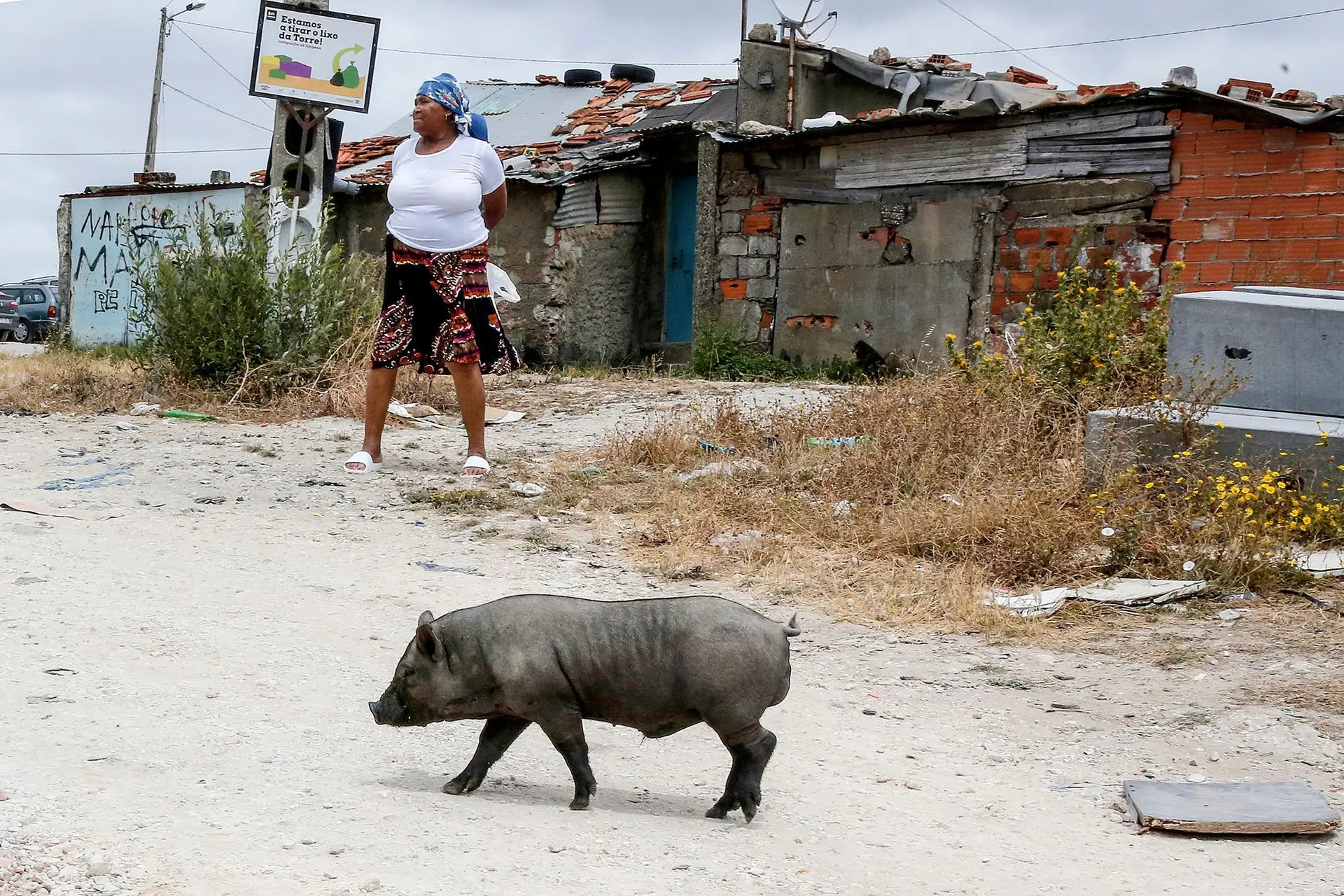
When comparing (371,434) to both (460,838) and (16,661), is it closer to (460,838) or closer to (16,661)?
(16,661)

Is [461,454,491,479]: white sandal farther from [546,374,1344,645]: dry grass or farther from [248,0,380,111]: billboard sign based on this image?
[248,0,380,111]: billboard sign

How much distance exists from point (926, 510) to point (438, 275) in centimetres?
256

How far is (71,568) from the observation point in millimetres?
4633

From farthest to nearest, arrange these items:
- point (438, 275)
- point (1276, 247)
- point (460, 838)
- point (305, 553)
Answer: point (1276, 247)
point (438, 275)
point (305, 553)
point (460, 838)

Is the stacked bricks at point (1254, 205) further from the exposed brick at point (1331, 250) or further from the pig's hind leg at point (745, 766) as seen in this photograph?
the pig's hind leg at point (745, 766)

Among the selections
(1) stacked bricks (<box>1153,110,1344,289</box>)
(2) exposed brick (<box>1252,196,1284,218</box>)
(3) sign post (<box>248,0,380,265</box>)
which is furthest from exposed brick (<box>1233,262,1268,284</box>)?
(3) sign post (<box>248,0,380,265</box>)

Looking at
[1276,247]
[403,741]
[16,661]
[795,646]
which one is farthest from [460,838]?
[1276,247]

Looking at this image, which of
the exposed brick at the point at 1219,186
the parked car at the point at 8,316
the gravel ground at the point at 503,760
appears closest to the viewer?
the gravel ground at the point at 503,760

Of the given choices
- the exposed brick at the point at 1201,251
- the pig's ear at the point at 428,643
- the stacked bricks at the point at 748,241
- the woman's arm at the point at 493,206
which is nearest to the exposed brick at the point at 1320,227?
the exposed brick at the point at 1201,251

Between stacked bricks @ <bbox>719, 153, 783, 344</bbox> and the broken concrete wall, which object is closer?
the broken concrete wall

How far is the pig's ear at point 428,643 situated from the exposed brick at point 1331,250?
8.92 metres

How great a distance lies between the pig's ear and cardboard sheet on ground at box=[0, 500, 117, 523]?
315 centimetres

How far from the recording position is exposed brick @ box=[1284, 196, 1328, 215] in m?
9.91

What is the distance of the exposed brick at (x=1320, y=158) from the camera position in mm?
9828
